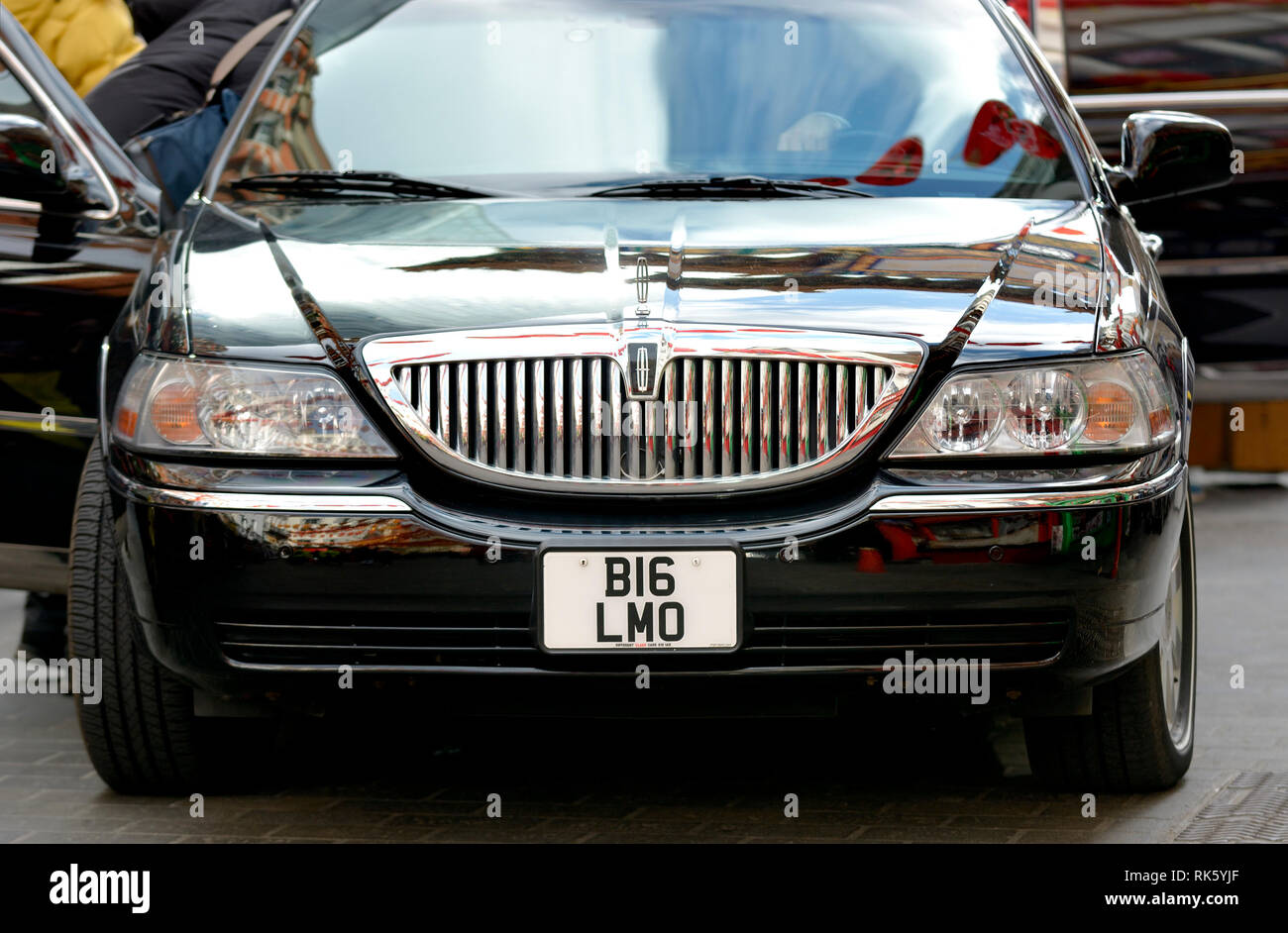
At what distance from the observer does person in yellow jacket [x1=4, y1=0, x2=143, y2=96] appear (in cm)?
644

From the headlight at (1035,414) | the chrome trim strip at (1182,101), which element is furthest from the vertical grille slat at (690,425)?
the chrome trim strip at (1182,101)

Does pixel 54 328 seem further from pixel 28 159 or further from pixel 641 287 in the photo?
pixel 641 287

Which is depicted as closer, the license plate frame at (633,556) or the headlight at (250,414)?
the license plate frame at (633,556)

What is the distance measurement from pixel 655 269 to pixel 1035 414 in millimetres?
736

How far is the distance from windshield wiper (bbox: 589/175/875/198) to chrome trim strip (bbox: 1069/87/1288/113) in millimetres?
2124

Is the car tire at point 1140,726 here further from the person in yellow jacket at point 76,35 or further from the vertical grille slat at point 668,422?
the person in yellow jacket at point 76,35

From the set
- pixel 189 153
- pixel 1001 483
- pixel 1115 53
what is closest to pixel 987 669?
pixel 1001 483

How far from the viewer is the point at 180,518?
131 inches

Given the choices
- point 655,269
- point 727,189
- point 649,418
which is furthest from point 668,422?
point 727,189

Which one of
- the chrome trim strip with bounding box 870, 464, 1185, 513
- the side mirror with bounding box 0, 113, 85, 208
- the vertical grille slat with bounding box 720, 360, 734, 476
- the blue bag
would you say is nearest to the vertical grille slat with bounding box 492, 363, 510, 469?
the vertical grille slat with bounding box 720, 360, 734, 476

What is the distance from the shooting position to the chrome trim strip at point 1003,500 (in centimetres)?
326

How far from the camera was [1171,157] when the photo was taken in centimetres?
458

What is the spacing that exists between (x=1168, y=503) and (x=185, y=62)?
11.4 feet

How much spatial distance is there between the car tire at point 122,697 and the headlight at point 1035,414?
5.15 ft
